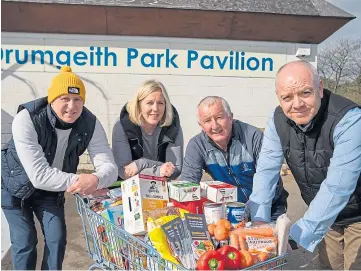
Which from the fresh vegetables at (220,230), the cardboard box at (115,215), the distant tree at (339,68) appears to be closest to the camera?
the fresh vegetables at (220,230)

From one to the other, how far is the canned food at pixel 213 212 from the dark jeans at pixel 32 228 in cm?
123

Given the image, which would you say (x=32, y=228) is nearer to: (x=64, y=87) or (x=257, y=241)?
(x=64, y=87)

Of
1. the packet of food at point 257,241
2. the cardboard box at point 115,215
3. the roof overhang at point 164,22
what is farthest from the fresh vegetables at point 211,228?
the roof overhang at point 164,22

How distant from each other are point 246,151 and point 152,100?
2.81 feet

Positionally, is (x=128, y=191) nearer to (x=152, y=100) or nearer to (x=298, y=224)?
(x=298, y=224)

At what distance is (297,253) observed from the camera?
4598 mm

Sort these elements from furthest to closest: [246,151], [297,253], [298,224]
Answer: [297,253] < [246,151] < [298,224]

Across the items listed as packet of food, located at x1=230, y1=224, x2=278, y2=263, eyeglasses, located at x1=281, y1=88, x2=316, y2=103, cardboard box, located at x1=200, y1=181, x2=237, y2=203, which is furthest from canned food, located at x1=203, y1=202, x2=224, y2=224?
eyeglasses, located at x1=281, y1=88, x2=316, y2=103

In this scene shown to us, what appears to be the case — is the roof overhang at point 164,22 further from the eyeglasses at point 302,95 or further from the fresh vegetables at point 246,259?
the fresh vegetables at point 246,259

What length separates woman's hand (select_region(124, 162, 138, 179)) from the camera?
3581mm

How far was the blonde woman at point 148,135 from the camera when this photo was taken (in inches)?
143

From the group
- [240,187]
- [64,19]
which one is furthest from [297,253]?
[64,19]

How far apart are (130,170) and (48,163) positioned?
0.72m

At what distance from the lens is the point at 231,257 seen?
2.04 m
